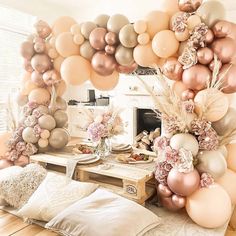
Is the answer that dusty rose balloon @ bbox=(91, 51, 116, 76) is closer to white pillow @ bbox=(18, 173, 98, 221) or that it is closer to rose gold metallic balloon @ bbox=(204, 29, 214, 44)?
rose gold metallic balloon @ bbox=(204, 29, 214, 44)

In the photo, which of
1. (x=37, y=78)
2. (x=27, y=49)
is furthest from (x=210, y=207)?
(x=27, y=49)

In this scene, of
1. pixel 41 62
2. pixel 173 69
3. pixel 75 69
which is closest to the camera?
pixel 173 69

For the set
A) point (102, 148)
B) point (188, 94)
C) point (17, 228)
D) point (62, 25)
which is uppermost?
point (62, 25)

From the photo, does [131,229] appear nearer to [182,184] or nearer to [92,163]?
[182,184]

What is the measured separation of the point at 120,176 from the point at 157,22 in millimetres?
1117

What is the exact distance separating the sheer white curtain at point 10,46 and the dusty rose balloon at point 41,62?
1.88m

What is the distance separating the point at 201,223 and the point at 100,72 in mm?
1345

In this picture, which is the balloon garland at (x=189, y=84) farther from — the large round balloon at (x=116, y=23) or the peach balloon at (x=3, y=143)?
the peach balloon at (x=3, y=143)

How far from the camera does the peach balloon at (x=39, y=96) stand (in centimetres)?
Answer: 249

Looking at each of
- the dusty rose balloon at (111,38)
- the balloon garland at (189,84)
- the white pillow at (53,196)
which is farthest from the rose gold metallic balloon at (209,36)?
the white pillow at (53,196)

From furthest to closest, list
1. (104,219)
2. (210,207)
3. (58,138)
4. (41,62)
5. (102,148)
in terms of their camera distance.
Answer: (58,138), (41,62), (102,148), (210,207), (104,219)

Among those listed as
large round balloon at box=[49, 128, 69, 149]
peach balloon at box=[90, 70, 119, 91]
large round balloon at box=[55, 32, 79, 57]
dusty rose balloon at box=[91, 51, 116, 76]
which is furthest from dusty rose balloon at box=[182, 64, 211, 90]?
large round balloon at box=[49, 128, 69, 149]

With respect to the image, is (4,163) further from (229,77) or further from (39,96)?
(229,77)

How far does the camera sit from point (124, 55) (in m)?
1.92
